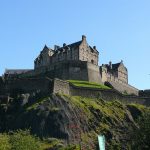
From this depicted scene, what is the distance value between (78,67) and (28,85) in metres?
15.3

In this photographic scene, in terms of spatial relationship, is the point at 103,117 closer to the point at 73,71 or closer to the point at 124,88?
the point at 73,71

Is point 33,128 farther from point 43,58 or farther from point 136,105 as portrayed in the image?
point 43,58

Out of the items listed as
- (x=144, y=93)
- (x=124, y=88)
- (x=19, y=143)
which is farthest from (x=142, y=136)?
(x=124, y=88)

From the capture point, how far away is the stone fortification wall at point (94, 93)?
83500 millimetres

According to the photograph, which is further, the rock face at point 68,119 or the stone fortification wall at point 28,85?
the stone fortification wall at point 28,85

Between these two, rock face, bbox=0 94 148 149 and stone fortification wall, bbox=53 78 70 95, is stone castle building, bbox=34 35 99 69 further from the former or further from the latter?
rock face, bbox=0 94 148 149

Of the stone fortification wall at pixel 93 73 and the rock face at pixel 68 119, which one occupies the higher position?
the stone fortification wall at pixel 93 73

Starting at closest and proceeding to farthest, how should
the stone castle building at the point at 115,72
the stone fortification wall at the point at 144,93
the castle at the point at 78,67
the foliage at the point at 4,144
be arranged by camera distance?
the foliage at the point at 4,144 < the castle at the point at 78,67 < the stone fortification wall at the point at 144,93 < the stone castle building at the point at 115,72

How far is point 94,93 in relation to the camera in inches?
3494

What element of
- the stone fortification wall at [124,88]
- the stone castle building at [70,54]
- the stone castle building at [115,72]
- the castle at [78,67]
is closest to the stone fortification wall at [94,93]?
the castle at [78,67]

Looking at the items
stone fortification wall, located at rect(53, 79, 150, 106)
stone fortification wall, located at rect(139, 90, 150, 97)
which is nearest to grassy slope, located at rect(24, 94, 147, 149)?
A: stone fortification wall, located at rect(53, 79, 150, 106)

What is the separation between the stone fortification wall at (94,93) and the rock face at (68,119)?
1.94 meters

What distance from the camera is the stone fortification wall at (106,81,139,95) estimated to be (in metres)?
107

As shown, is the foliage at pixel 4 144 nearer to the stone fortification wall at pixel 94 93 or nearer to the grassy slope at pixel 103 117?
the grassy slope at pixel 103 117
